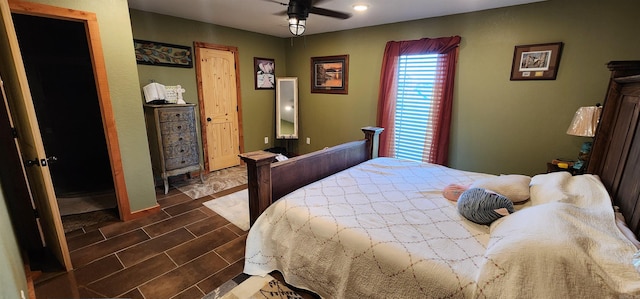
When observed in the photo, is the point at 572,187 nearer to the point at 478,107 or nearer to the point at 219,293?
the point at 478,107

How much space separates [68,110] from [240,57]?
2.43 metres

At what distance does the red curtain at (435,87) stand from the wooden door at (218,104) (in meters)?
2.48

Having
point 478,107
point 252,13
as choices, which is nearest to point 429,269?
point 478,107

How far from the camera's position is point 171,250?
2.31 meters

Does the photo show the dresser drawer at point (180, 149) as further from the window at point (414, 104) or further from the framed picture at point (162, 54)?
the window at point (414, 104)

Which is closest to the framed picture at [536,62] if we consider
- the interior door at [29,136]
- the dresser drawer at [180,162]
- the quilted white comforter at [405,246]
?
the quilted white comforter at [405,246]

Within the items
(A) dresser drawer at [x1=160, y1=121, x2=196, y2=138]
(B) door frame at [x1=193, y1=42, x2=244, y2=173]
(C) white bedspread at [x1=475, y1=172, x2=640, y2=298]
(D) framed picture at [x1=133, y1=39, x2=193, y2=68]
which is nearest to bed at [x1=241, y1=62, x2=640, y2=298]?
(C) white bedspread at [x1=475, y1=172, x2=640, y2=298]

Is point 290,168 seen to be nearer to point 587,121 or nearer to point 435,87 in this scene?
point 435,87

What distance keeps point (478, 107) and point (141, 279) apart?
3874mm

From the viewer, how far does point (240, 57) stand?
4508 mm

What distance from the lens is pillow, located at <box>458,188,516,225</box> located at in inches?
61.6

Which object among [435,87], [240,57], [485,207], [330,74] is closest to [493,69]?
[435,87]

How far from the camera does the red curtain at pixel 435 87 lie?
133 inches

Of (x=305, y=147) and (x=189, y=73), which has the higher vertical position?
(x=189, y=73)
